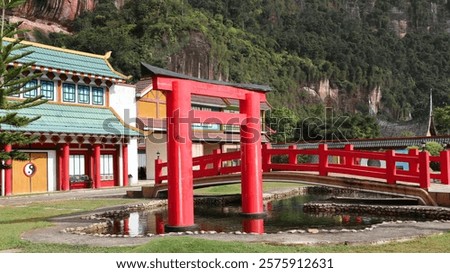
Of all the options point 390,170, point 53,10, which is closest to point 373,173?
point 390,170

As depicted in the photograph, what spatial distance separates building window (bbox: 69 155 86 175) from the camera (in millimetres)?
26469

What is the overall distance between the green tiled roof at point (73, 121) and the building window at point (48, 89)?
47 cm

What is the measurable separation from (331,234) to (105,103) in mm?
20949

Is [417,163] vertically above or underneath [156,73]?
underneath

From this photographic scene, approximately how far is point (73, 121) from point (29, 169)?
3.20 meters

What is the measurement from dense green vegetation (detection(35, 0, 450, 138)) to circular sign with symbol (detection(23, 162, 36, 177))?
1676 inches

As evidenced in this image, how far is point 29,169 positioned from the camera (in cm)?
2472

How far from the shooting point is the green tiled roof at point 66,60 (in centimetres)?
2518

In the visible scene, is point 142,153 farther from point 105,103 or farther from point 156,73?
point 156,73

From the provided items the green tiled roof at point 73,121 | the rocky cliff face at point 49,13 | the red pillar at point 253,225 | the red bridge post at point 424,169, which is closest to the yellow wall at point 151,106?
the green tiled roof at point 73,121

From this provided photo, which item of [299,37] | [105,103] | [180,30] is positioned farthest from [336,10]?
[105,103]

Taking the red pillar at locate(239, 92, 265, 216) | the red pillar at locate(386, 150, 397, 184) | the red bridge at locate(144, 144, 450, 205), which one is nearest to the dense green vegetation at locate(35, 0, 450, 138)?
the red bridge at locate(144, 144, 450, 205)

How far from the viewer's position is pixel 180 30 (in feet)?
251

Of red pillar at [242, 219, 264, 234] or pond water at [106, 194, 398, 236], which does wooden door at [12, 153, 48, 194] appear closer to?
pond water at [106, 194, 398, 236]
